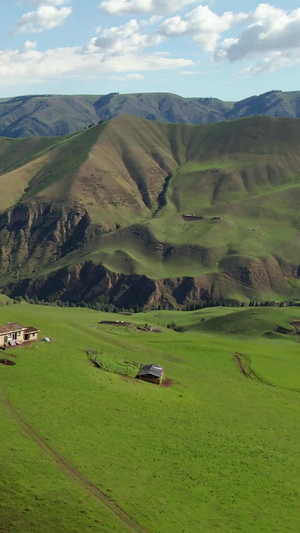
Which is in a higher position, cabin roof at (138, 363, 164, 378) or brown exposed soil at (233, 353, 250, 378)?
cabin roof at (138, 363, 164, 378)

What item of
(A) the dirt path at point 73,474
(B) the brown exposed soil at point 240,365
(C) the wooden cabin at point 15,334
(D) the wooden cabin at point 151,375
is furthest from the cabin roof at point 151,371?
(B) the brown exposed soil at point 240,365

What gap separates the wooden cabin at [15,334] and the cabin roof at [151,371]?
1765 centimetres

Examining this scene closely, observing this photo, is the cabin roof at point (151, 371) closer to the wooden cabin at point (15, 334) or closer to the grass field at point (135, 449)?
the grass field at point (135, 449)

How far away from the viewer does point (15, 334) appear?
96438mm

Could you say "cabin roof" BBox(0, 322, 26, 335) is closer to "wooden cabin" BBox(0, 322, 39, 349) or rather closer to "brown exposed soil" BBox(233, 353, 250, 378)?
"wooden cabin" BBox(0, 322, 39, 349)

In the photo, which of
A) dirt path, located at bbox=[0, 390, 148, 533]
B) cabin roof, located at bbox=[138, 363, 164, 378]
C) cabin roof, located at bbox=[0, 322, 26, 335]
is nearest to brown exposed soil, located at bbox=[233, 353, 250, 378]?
cabin roof, located at bbox=[138, 363, 164, 378]

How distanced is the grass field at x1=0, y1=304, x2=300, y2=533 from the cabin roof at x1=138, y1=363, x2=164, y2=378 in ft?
7.68

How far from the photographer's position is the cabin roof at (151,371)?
9775cm

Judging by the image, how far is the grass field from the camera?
5303cm

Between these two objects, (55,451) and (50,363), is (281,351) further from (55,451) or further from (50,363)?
(55,451)

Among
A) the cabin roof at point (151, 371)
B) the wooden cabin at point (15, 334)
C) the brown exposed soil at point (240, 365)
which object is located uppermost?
the wooden cabin at point (15, 334)

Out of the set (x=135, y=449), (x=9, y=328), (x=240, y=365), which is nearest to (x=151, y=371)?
(x=9, y=328)

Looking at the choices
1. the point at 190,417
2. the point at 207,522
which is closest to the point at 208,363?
the point at 190,417

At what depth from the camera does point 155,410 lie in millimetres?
81688
